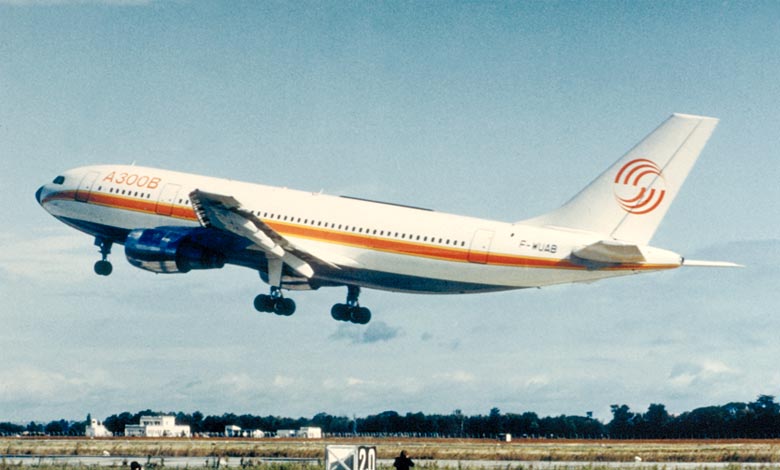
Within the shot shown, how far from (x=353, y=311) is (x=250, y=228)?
928 centimetres

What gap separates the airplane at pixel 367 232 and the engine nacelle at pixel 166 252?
8 cm

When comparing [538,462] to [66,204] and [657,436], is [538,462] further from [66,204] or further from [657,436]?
[657,436]


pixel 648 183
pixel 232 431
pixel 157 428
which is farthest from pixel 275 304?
pixel 157 428

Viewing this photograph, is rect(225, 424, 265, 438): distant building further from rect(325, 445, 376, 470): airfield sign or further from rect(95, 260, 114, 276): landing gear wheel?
rect(325, 445, 376, 470): airfield sign

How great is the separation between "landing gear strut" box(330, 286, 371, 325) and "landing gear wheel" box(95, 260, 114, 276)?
15.4m

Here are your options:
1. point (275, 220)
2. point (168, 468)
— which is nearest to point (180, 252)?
point (275, 220)

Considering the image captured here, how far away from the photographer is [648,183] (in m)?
61.1

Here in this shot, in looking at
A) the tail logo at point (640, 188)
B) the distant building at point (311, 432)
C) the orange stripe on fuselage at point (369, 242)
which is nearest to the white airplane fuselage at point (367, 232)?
the orange stripe on fuselage at point (369, 242)

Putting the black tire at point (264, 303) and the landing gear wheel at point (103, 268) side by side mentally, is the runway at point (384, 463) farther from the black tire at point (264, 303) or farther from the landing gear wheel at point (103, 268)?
the landing gear wheel at point (103, 268)

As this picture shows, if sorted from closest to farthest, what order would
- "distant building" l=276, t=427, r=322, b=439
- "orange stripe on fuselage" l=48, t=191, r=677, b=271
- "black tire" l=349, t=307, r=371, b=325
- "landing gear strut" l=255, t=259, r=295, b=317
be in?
1. "orange stripe on fuselage" l=48, t=191, r=677, b=271
2. "landing gear strut" l=255, t=259, r=295, b=317
3. "black tire" l=349, t=307, r=371, b=325
4. "distant building" l=276, t=427, r=322, b=439

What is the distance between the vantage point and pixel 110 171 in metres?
75.6

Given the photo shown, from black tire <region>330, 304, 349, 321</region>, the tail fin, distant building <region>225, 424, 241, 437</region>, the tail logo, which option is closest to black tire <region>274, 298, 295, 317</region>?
black tire <region>330, 304, 349, 321</region>

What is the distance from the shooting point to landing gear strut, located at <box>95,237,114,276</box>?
250 ft

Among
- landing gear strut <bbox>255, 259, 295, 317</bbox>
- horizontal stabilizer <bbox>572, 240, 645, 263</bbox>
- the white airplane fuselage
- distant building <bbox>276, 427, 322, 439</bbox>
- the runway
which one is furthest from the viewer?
distant building <bbox>276, 427, 322, 439</bbox>
